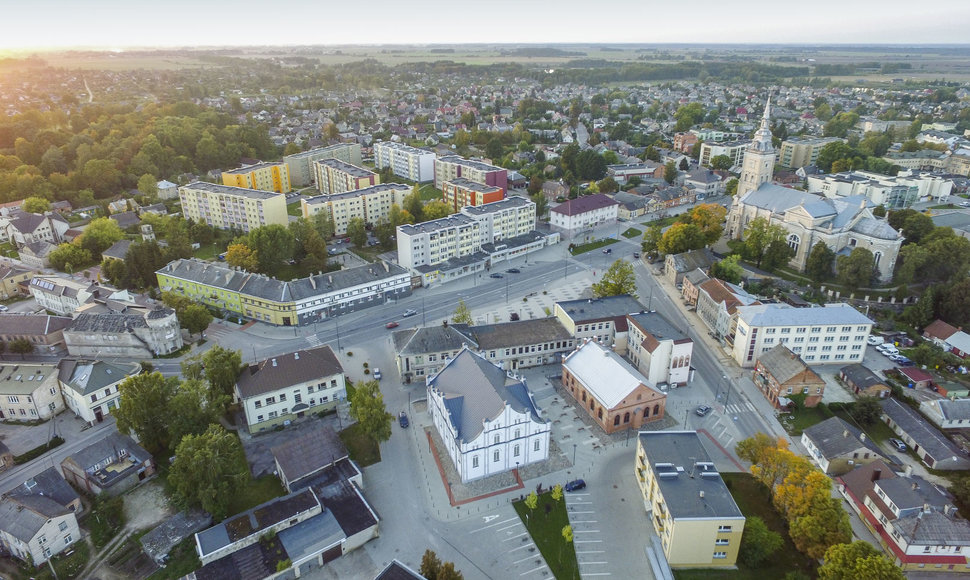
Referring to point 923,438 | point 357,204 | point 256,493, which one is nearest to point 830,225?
point 923,438

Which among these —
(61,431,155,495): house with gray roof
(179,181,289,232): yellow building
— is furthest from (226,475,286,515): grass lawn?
(179,181,289,232): yellow building

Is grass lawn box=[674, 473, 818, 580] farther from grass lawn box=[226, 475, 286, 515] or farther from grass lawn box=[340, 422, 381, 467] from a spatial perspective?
grass lawn box=[226, 475, 286, 515]

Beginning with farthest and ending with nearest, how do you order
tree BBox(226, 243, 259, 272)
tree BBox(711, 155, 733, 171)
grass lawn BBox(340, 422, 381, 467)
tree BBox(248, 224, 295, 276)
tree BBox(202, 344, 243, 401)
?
tree BBox(711, 155, 733, 171) < tree BBox(248, 224, 295, 276) < tree BBox(226, 243, 259, 272) < tree BBox(202, 344, 243, 401) < grass lawn BBox(340, 422, 381, 467)

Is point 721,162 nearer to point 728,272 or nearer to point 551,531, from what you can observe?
point 728,272

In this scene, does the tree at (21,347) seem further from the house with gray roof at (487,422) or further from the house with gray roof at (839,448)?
the house with gray roof at (839,448)

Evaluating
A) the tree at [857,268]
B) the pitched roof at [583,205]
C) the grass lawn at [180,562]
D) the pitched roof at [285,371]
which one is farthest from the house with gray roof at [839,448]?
the pitched roof at [583,205]

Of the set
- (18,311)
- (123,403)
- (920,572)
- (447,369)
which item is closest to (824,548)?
(920,572)
